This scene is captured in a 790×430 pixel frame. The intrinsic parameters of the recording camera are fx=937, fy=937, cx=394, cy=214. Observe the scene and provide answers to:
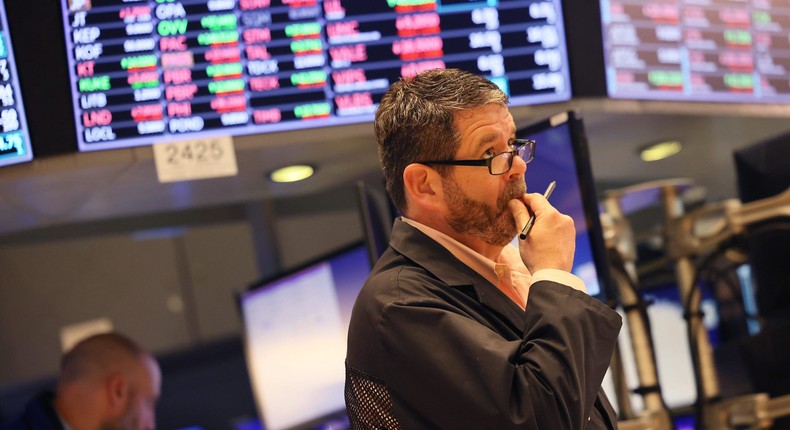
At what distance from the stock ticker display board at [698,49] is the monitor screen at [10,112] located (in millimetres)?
1678

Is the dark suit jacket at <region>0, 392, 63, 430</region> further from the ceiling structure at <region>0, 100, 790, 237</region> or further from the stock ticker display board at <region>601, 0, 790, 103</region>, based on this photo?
the stock ticker display board at <region>601, 0, 790, 103</region>

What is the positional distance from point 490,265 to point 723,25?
1958 mm

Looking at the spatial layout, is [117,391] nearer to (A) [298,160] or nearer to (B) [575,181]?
(A) [298,160]

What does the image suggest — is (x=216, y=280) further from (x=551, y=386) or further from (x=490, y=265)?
(x=551, y=386)

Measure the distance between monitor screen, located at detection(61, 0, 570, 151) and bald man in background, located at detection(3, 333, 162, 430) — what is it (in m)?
0.96

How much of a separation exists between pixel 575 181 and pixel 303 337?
1.21 meters

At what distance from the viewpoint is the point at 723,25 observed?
10.4 feet

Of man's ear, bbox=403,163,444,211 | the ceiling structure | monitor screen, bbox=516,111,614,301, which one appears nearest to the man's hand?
man's ear, bbox=403,163,444,211

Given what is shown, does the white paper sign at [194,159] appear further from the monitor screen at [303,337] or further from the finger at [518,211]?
the finger at [518,211]

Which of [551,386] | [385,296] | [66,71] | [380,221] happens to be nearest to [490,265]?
[385,296]

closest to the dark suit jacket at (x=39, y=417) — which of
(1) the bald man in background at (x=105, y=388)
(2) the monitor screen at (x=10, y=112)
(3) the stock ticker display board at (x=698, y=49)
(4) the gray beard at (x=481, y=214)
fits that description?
(1) the bald man in background at (x=105, y=388)

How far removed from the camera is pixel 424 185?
5.20 ft

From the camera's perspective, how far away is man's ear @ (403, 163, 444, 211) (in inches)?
61.9

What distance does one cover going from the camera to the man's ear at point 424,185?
5.16 ft
